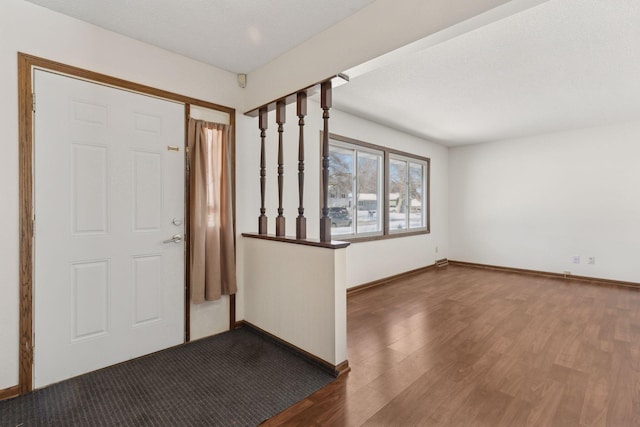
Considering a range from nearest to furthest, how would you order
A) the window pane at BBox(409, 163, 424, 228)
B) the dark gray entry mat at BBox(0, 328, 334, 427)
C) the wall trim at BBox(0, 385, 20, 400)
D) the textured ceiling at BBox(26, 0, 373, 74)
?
the dark gray entry mat at BBox(0, 328, 334, 427) < the wall trim at BBox(0, 385, 20, 400) < the textured ceiling at BBox(26, 0, 373, 74) < the window pane at BBox(409, 163, 424, 228)

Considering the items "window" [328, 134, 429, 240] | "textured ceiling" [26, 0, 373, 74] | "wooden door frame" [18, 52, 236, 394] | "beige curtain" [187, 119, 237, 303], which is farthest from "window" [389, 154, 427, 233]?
"wooden door frame" [18, 52, 236, 394]

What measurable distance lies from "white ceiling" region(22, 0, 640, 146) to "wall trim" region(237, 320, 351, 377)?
2.19m

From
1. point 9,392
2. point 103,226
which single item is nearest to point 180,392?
point 9,392

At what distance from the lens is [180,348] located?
263cm

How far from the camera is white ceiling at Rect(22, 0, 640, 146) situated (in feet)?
6.75

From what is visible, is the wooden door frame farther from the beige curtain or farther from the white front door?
the beige curtain

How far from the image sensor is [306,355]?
2.42 m

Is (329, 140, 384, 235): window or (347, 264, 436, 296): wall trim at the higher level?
(329, 140, 384, 235): window

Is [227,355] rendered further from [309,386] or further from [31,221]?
[31,221]

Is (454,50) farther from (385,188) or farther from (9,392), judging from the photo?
(9,392)

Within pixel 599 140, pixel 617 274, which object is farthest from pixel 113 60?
pixel 617 274

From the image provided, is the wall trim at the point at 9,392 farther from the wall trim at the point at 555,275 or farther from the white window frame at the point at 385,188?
the wall trim at the point at 555,275

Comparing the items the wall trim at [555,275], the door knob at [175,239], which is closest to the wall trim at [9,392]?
the door knob at [175,239]

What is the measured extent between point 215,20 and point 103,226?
1767mm
